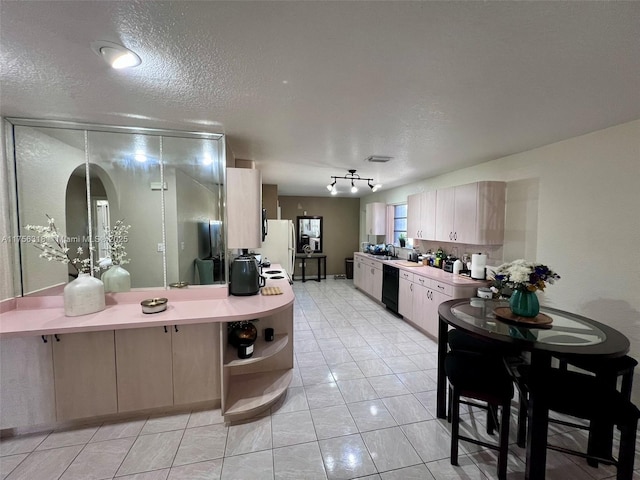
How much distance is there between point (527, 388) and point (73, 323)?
302 cm

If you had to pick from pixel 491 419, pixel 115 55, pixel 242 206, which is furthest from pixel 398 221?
pixel 115 55

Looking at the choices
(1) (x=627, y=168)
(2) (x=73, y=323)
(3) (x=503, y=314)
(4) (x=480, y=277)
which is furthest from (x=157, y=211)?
(1) (x=627, y=168)

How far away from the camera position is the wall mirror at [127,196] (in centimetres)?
232

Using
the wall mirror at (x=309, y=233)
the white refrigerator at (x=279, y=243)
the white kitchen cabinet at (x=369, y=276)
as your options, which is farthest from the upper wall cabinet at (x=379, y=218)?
the white refrigerator at (x=279, y=243)

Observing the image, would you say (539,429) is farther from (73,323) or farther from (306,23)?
(73,323)

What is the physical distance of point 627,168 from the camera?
2219 mm

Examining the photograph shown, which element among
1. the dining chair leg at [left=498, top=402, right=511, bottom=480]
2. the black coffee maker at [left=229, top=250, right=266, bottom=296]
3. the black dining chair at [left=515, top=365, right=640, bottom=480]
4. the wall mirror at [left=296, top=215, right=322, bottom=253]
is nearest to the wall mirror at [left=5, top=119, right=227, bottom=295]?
the black coffee maker at [left=229, top=250, right=266, bottom=296]

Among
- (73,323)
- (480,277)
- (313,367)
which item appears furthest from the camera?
(480,277)

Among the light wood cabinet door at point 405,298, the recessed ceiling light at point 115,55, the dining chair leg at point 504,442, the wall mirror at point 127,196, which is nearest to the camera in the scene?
the recessed ceiling light at point 115,55

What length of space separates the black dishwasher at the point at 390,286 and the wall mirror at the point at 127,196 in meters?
3.12

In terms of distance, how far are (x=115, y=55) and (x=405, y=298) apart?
434 centimetres

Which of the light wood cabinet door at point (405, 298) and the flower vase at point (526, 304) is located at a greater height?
the flower vase at point (526, 304)

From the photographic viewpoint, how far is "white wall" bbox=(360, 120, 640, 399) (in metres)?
2.21

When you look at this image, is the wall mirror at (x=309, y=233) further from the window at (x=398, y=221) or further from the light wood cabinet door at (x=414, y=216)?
the light wood cabinet door at (x=414, y=216)
